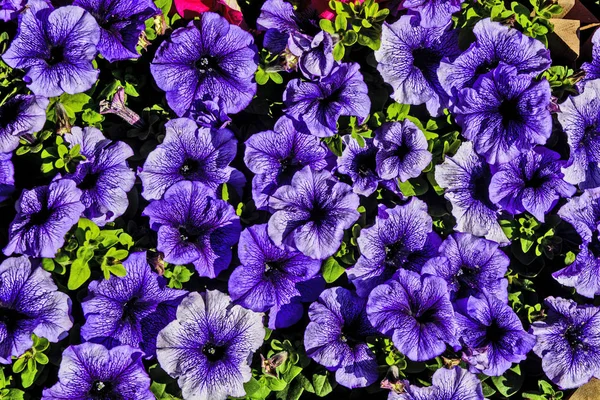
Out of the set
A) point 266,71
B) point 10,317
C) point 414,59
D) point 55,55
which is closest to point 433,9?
point 414,59

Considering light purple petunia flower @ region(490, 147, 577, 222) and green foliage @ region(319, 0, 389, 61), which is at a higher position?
green foliage @ region(319, 0, 389, 61)

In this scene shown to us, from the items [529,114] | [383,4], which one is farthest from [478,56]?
[383,4]

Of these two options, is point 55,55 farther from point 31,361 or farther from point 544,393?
point 544,393

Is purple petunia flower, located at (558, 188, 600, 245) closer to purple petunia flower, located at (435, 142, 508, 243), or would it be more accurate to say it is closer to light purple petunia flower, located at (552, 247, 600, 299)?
light purple petunia flower, located at (552, 247, 600, 299)

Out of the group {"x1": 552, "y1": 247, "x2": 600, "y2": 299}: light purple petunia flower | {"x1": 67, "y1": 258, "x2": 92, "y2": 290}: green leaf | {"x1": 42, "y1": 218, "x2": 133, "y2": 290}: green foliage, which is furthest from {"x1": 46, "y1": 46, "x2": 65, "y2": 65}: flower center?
{"x1": 552, "y1": 247, "x2": 600, "y2": 299}: light purple petunia flower

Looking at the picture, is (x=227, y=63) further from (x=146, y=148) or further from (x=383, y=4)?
(x=383, y=4)

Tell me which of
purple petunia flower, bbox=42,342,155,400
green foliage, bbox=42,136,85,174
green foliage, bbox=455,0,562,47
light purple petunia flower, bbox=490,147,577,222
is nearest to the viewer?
purple petunia flower, bbox=42,342,155,400

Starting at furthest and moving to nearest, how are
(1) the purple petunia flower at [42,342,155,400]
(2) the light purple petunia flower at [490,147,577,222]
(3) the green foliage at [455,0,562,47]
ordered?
(3) the green foliage at [455,0,562,47] < (2) the light purple petunia flower at [490,147,577,222] < (1) the purple petunia flower at [42,342,155,400]
